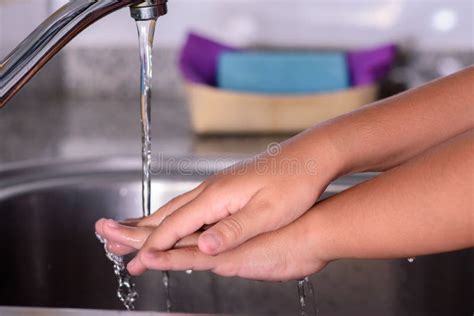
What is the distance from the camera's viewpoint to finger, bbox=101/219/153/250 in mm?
763

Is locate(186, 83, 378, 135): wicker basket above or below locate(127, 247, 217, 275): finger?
above

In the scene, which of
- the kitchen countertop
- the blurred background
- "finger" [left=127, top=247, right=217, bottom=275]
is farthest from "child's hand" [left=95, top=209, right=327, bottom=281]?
the blurred background

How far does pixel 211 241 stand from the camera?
2.25 ft

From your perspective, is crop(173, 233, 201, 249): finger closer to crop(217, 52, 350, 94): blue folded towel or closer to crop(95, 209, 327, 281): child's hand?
crop(95, 209, 327, 281): child's hand

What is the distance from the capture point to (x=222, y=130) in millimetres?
1314

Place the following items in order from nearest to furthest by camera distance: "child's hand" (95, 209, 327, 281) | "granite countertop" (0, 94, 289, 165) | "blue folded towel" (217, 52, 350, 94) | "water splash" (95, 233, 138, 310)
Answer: "child's hand" (95, 209, 327, 281) < "water splash" (95, 233, 138, 310) < "granite countertop" (0, 94, 289, 165) < "blue folded towel" (217, 52, 350, 94)

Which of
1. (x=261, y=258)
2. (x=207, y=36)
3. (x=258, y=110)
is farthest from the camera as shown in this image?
(x=207, y=36)

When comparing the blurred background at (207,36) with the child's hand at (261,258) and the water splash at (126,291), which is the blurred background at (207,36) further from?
the child's hand at (261,258)

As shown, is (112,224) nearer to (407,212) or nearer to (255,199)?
(255,199)

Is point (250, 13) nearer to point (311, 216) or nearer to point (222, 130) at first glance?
point (222, 130)

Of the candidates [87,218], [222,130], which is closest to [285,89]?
[222,130]

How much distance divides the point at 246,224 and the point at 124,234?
0.40 feet

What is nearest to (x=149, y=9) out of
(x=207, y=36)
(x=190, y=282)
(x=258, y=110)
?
(x=190, y=282)

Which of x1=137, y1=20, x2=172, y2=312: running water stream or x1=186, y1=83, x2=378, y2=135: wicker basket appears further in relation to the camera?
x1=186, y1=83, x2=378, y2=135: wicker basket
